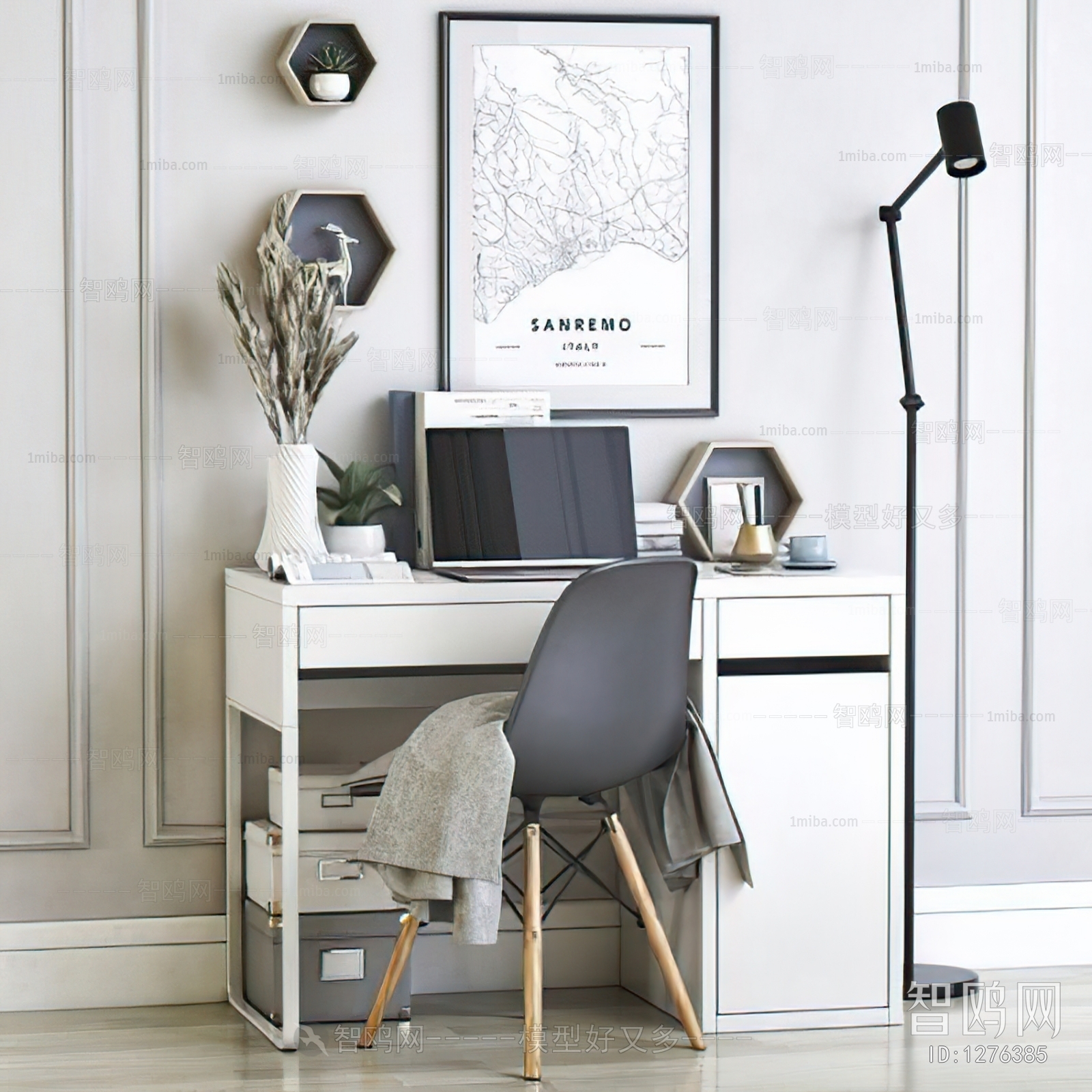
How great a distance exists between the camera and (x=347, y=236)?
10.5ft

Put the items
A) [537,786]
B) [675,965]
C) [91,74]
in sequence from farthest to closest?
[91,74] → [675,965] → [537,786]

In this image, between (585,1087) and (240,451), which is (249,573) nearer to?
(240,451)

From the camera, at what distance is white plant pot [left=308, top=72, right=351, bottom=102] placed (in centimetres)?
312

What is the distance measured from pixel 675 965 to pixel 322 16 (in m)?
2.00

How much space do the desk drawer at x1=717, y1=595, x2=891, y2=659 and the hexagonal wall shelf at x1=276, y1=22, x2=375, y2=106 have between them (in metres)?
1.30

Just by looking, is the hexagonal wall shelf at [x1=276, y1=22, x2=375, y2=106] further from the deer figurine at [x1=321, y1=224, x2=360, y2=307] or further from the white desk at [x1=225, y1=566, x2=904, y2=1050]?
the white desk at [x1=225, y1=566, x2=904, y2=1050]

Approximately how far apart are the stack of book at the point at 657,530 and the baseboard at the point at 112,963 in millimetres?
1166

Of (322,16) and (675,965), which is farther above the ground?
(322,16)

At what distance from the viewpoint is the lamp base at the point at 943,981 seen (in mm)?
3168

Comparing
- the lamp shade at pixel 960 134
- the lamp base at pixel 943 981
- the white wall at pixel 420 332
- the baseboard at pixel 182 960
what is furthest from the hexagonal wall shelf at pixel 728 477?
the lamp base at pixel 943 981

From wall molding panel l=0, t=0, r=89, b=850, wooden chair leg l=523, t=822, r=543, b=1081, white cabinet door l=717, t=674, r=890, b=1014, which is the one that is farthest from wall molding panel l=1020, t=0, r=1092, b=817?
wall molding panel l=0, t=0, r=89, b=850

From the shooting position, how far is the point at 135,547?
124 inches

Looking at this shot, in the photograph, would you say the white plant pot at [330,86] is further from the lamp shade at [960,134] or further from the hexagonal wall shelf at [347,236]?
the lamp shade at [960,134]

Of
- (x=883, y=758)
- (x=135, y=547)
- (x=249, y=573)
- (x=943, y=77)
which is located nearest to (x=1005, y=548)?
(x=883, y=758)
